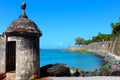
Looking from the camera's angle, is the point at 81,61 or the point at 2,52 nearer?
the point at 2,52

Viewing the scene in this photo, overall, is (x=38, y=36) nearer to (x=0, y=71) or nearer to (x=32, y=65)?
(x=32, y=65)

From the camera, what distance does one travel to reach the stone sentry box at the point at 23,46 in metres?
11.7

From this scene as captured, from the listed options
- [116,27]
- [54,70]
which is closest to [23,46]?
[54,70]

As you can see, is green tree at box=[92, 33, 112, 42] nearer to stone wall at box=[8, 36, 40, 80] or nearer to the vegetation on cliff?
the vegetation on cliff

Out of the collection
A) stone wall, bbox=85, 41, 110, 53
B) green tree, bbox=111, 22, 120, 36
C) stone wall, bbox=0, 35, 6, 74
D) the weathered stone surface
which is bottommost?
the weathered stone surface

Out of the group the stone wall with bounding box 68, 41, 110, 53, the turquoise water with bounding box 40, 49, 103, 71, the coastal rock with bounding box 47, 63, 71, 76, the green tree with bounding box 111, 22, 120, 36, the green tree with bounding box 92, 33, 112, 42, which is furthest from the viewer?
the green tree with bounding box 92, 33, 112, 42

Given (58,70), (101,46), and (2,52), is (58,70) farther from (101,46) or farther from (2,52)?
(101,46)

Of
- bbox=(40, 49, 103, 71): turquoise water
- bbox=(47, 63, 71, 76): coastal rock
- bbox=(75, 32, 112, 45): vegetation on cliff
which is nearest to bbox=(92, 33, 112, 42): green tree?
bbox=(75, 32, 112, 45): vegetation on cliff

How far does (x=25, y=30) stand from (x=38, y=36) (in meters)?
0.62

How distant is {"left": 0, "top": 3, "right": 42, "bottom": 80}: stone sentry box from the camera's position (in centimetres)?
1174

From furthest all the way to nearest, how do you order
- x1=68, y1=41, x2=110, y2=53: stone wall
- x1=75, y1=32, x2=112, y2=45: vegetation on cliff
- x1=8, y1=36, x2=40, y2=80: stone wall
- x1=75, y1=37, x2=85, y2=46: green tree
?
x1=75, y1=37, x2=85, y2=46: green tree → x1=75, y1=32, x2=112, y2=45: vegetation on cliff → x1=68, y1=41, x2=110, y2=53: stone wall → x1=8, y1=36, x2=40, y2=80: stone wall

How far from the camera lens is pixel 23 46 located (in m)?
11.8

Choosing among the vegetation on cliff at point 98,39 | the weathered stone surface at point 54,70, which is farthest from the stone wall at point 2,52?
the vegetation on cliff at point 98,39

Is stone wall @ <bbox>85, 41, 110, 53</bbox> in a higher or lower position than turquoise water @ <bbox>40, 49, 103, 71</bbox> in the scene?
higher
